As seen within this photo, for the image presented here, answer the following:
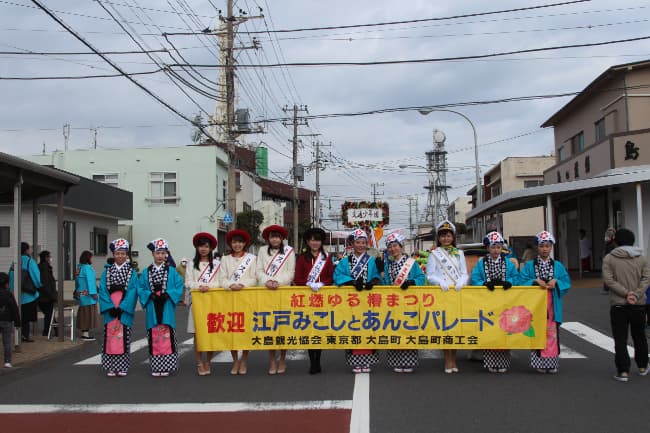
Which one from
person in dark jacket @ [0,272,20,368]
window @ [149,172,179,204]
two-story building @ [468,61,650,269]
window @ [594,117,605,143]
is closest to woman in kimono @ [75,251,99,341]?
person in dark jacket @ [0,272,20,368]

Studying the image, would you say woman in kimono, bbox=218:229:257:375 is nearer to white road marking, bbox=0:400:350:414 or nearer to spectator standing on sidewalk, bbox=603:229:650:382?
white road marking, bbox=0:400:350:414

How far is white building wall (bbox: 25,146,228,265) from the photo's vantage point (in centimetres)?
3338

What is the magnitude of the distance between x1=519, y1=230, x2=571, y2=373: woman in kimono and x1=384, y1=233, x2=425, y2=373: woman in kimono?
1.39m

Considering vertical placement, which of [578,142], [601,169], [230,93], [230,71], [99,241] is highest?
[230,71]

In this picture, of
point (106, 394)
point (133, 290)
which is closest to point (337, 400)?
point (106, 394)

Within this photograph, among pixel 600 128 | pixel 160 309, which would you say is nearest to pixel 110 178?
pixel 600 128

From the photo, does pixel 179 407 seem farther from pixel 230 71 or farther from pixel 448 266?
pixel 230 71

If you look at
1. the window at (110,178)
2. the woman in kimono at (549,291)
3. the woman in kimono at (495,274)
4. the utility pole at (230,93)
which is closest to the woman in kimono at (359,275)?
the woman in kimono at (495,274)

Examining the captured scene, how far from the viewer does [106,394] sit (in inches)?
291

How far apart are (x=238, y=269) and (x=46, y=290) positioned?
5.53 meters

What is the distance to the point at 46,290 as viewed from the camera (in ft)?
39.9

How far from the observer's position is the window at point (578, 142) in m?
27.7

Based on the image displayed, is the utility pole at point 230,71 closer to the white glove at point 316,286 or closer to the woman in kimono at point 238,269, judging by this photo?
the woman in kimono at point 238,269

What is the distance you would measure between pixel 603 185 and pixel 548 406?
13.5 m
